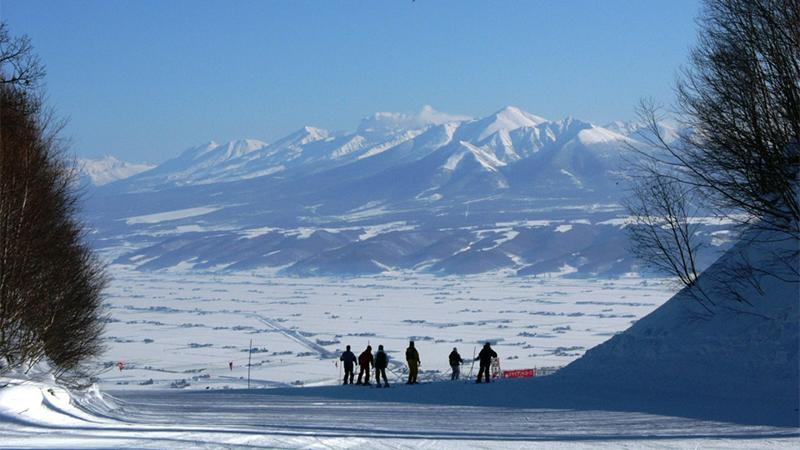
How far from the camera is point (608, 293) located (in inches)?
6831

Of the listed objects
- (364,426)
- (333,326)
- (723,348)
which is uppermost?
(333,326)

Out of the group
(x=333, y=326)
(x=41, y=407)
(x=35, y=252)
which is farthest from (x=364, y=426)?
(x=333, y=326)

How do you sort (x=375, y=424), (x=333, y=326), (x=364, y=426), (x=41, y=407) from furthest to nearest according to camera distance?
(x=333, y=326) < (x=375, y=424) < (x=364, y=426) < (x=41, y=407)

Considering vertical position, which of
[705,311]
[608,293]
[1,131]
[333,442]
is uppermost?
[608,293]

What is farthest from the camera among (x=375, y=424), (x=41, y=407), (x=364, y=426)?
(x=375, y=424)

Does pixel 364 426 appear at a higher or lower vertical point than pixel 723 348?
lower

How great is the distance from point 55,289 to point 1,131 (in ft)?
19.1

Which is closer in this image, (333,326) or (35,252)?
(35,252)

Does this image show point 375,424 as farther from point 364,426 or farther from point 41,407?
point 41,407

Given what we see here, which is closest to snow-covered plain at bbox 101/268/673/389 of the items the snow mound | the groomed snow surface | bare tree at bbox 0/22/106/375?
bare tree at bbox 0/22/106/375

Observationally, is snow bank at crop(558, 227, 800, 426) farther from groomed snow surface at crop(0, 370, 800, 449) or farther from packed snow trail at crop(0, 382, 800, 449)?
packed snow trail at crop(0, 382, 800, 449)

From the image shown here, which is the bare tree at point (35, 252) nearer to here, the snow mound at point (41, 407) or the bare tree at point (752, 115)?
A: the snow mound at point (41, 407)

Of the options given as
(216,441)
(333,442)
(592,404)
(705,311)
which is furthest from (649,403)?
(216,441)

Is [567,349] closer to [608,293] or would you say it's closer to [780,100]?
[780,100]
